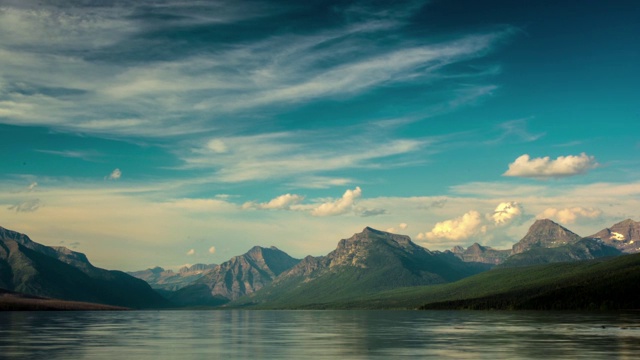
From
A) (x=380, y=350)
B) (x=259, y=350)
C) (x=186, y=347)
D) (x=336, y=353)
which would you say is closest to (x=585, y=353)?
(x=380, y=350)

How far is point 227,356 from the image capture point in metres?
76.1

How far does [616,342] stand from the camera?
298 feet

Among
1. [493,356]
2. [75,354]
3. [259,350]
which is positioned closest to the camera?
[493,356]

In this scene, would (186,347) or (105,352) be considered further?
(186,347)

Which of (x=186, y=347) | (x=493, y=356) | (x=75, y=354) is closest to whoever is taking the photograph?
(x=493, y=356)

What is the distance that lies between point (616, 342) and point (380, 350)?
38.2 meters

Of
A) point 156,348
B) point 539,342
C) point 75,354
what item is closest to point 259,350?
point 156,348

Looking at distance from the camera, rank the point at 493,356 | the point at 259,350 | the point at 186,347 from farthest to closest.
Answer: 1. the point at 186,347
2. the point at 259,350
3. the point at 493,356

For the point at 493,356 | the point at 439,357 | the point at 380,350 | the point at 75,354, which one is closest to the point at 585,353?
the point at 493,356

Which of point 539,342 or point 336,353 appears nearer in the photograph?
point 336,353

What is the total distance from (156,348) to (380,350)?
114 ft

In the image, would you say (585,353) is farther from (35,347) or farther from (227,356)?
(35,347)

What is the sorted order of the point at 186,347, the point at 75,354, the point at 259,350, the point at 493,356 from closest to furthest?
1. the point at 493,356
2. the point at 75,354
3. the point at 259,350
4. the point at 186,347

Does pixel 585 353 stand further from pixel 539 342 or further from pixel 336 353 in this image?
pixel 336 353
